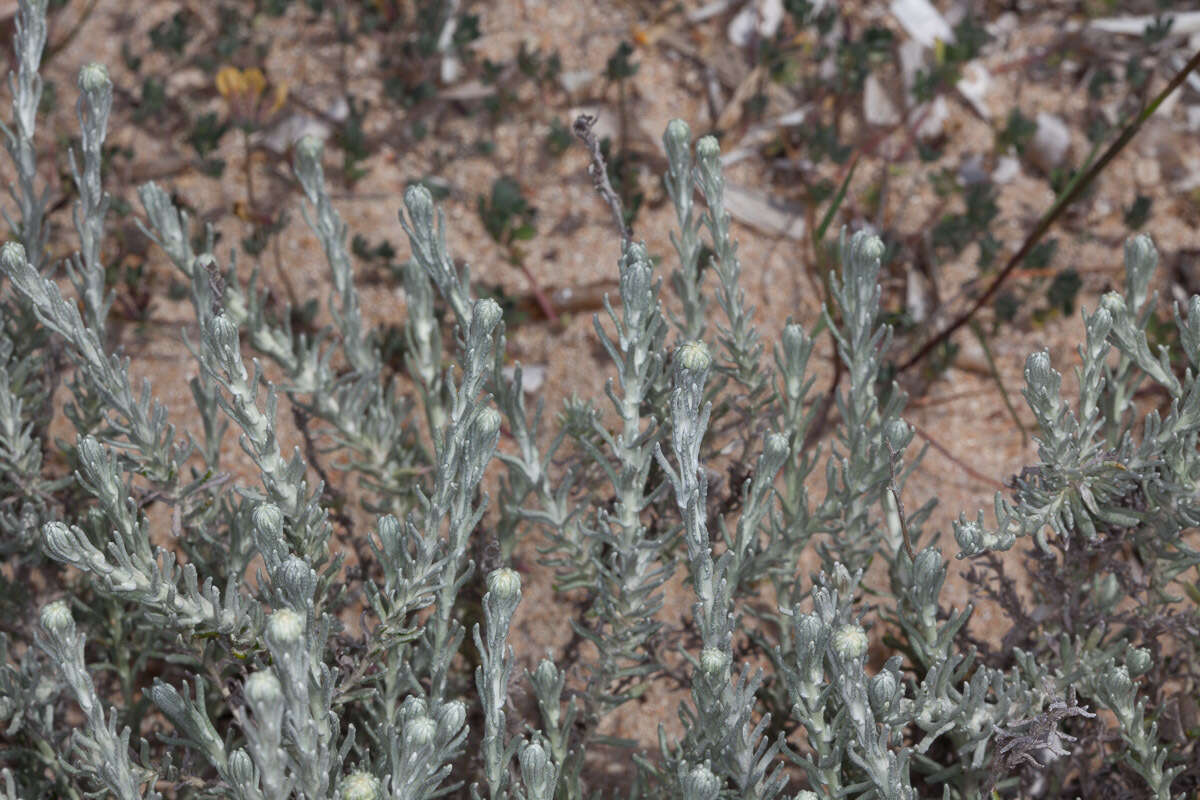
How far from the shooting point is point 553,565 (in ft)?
9.84

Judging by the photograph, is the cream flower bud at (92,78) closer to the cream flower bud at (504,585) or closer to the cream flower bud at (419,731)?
the cream flower bud at (504,585)

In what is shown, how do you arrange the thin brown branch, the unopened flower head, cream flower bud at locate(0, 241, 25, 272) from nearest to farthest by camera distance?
the unopened flower head
cream flower bud at locate(0, 241, 25, 272)
the thin brown branch

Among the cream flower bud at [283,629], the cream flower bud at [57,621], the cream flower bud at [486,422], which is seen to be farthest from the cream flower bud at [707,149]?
the cream flower bud at [57,621]

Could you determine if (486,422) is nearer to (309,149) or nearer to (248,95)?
(309,149)

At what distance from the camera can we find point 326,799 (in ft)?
7.42

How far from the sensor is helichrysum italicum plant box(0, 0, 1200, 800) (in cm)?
230

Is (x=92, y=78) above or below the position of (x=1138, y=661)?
above

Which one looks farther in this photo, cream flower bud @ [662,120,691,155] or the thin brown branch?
the thin brown branch

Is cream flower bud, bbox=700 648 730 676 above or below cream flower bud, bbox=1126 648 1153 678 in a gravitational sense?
above

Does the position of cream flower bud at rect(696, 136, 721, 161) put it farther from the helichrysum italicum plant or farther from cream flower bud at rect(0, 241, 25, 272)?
cream flower bud at rect(0, 241, 25, 272)

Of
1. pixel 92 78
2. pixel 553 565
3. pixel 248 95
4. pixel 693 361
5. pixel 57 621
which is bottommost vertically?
pixel 553 565

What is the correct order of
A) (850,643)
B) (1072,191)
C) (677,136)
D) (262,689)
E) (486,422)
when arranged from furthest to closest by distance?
(1072,191)
(677,136)
(486,422)
(850,643)
(262,689)

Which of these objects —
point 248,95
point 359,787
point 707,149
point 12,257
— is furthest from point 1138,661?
point 248,95

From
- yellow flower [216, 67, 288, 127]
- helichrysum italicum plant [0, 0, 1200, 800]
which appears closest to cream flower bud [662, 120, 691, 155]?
helichrysum italicum plant [0, 0, 1200, 800]
